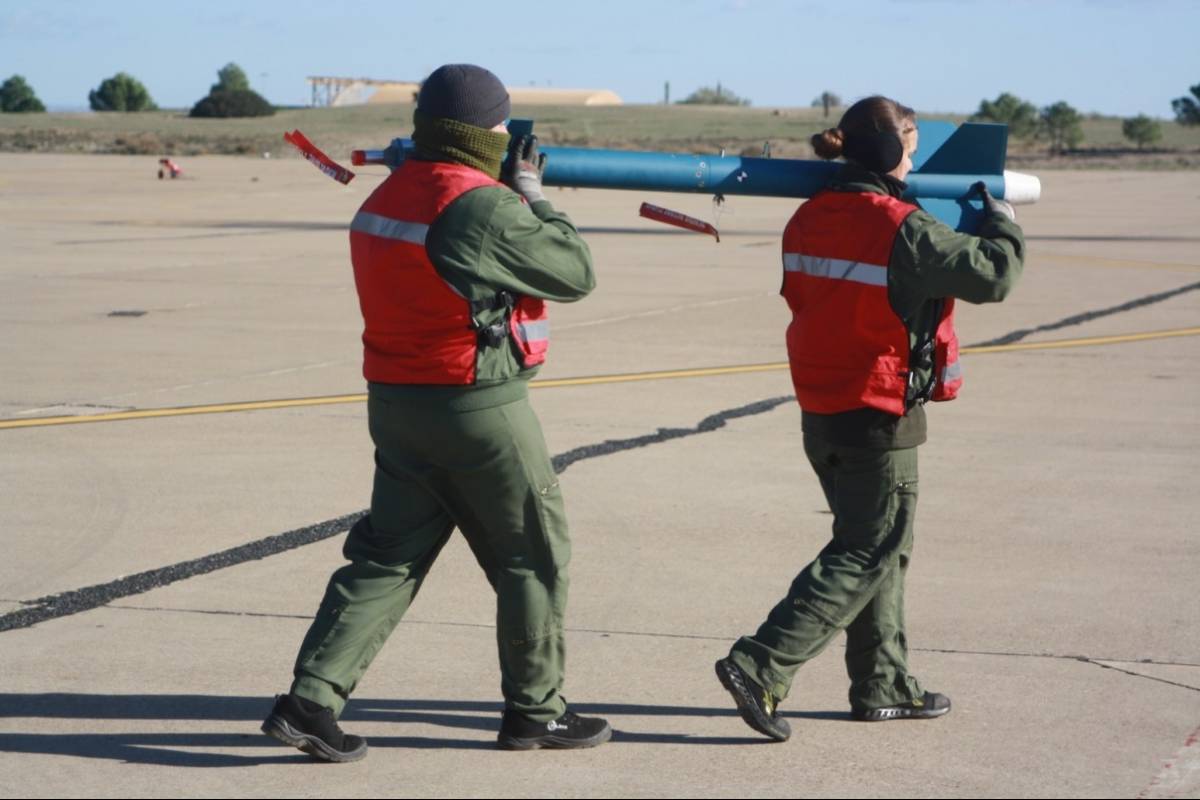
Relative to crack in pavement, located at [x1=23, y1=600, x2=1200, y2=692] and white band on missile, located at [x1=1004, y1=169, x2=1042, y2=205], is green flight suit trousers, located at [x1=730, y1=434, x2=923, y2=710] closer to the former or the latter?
crack in pavement, located at [x1=23, y1=600, x2=1200, y2=692]

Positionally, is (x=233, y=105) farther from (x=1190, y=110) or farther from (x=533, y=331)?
(x=533, y=331)

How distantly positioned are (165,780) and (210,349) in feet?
28.7

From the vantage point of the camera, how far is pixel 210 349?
12867mm

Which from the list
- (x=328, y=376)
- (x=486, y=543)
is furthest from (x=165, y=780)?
A: (x=328, y=376)

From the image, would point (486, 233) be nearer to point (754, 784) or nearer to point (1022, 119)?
point (754, 784)

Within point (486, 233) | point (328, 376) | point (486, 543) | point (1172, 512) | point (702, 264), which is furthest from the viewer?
point (702, 264)

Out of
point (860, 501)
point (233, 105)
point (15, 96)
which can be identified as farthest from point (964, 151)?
point (15, 96)

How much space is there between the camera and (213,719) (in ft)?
16.2

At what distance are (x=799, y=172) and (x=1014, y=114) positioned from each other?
95325mm

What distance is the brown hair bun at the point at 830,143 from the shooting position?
4.77 m

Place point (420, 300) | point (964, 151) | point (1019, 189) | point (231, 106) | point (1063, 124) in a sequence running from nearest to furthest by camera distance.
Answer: point (420, 300) → point (964, 151) → point (1019, 189) → point (1063, 124) → point (231, 106)

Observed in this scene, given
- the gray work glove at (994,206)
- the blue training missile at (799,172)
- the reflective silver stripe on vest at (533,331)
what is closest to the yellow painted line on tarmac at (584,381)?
the blue training missile at (799,172)

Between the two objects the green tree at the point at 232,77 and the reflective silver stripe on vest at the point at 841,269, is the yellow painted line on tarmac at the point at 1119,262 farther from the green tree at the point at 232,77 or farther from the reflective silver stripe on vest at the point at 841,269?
the green tree at the point at 232,77

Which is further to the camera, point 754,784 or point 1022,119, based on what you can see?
point 1022,119
